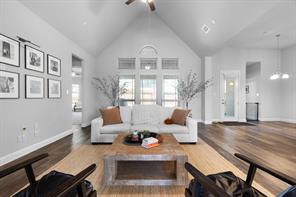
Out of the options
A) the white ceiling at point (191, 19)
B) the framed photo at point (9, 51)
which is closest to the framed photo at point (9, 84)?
the framed photo at point (9, 51)

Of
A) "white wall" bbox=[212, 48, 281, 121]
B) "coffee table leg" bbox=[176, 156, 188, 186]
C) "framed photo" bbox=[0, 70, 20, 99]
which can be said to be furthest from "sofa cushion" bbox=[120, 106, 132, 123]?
"white wall" bbox=[212, 48, 281, 121]

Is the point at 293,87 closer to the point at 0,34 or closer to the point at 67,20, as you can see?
the point at 67,20

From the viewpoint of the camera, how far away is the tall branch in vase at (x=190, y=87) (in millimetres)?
6930

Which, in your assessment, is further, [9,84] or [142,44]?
[142,44]

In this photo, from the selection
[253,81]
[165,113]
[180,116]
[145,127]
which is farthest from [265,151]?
[253,81]

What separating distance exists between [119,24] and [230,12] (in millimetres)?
3923

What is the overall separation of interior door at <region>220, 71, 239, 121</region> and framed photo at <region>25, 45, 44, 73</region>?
261 inches

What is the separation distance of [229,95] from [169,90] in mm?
2754

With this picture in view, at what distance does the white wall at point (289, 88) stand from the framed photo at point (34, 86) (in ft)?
29.9

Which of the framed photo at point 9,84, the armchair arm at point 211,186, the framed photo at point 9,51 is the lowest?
the armchair arm at point 211,186

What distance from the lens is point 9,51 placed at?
2758 millimetres

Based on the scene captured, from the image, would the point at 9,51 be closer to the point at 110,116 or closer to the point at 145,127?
the point at 110,116

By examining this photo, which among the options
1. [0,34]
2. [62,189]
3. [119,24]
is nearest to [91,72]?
[119,24]

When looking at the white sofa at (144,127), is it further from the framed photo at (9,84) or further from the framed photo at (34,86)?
the framed photo at (9,84)
